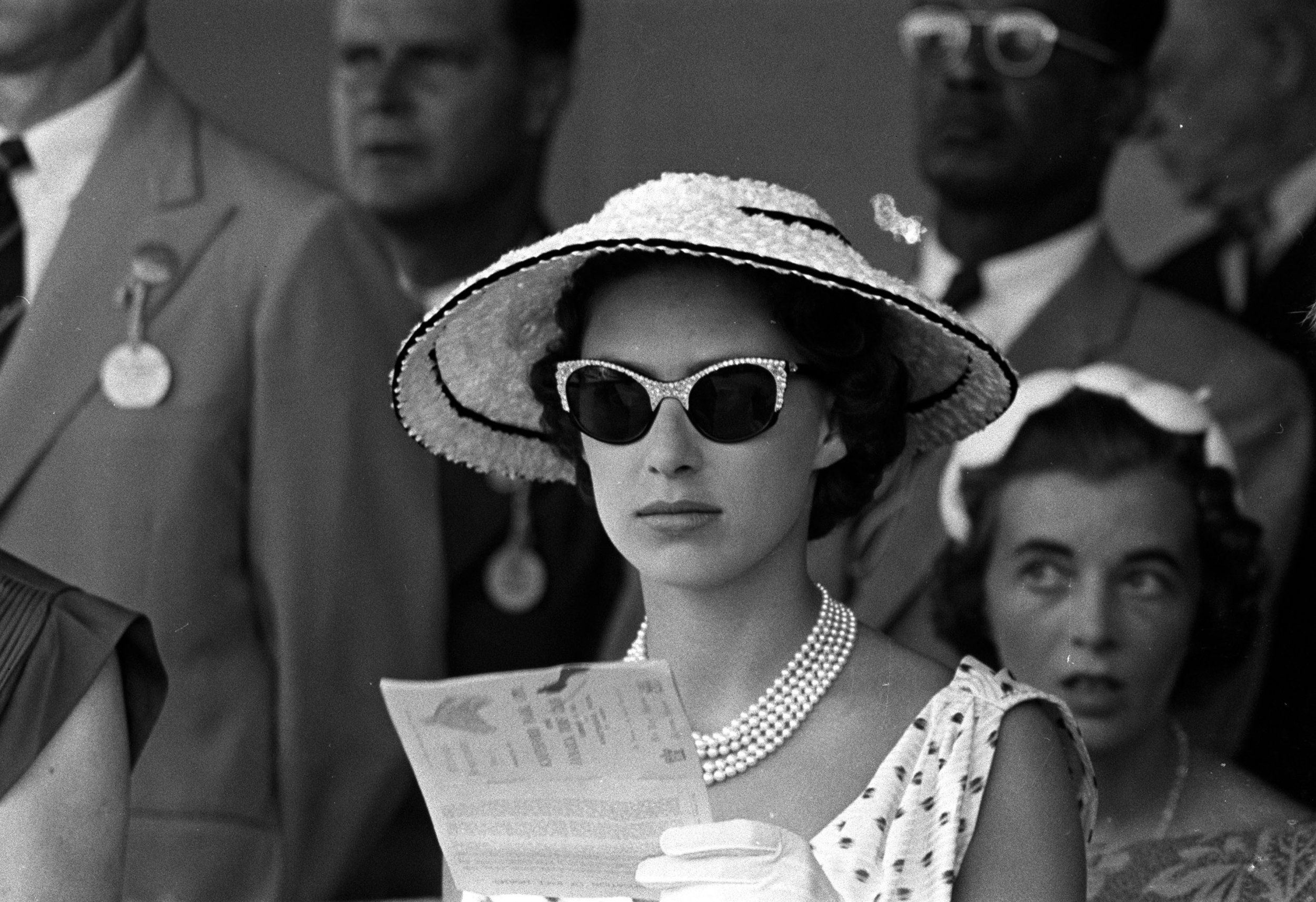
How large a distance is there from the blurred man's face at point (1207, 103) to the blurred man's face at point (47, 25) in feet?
7.21

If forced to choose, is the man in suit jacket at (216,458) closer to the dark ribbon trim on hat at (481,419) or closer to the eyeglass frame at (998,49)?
the eyeglass frame at (998,49)

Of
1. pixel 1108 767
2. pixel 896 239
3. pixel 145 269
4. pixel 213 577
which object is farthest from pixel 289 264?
pixel 1108 767

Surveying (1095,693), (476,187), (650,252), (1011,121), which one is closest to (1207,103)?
(1011,121)

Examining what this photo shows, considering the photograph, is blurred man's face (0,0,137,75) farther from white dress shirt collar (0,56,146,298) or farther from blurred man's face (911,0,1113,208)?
blurred man's face (911,0,1113,208)

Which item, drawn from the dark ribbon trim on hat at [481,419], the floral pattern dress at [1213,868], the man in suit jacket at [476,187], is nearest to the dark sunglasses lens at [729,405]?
the dark ribbon trim on hat at [481,419]

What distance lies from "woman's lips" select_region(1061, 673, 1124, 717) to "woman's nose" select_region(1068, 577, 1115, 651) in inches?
3.2

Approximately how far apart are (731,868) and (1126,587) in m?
2.15

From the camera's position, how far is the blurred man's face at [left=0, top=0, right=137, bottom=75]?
A: 4395mm

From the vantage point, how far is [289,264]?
4.37 m

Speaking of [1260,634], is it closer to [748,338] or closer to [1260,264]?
[1260,264]

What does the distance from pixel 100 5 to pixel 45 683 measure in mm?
2297

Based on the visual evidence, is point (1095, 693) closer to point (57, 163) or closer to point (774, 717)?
point (774, 717)

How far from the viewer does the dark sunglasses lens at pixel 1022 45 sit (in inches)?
167

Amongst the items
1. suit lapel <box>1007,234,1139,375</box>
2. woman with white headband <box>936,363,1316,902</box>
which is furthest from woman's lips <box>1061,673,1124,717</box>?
suit lapel <box>1007,234,1139,375</box>
